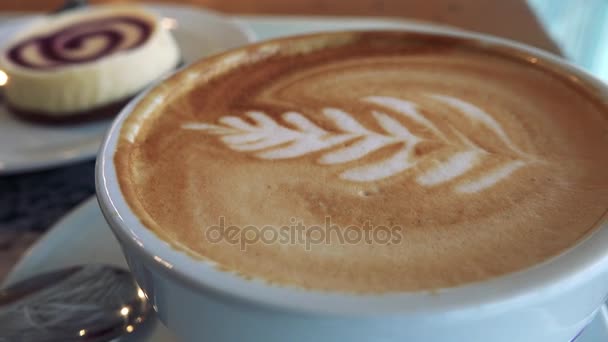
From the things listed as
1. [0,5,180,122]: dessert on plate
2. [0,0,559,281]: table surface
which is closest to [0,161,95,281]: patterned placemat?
[0,0,559,281]: table surface

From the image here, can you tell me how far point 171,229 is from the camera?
2.23 feet

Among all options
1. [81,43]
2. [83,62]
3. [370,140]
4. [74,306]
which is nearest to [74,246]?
[74,306]

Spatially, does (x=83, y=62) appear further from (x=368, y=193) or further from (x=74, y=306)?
(x=368, y=193)

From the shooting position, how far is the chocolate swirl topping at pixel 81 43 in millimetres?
1647

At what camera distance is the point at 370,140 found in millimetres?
843

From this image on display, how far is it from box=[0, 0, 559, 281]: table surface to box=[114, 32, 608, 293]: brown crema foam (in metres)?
0.39

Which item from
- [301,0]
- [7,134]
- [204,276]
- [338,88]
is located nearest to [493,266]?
[204,276]

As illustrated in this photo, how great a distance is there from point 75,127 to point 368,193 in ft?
3.47

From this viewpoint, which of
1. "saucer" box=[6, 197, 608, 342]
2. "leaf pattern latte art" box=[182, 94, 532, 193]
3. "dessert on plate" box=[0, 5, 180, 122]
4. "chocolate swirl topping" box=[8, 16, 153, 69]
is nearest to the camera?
"leaf pattern latte art" box=[182, 94, 532, 193]

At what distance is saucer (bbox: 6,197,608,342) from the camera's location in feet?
3.23

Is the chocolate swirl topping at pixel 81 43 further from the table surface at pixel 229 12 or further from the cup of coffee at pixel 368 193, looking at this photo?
the cup of coffee at pixel 368 193

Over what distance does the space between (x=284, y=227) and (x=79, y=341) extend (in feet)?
1.30

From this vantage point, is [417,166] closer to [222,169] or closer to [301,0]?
[222,169]

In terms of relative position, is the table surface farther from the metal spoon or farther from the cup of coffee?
the cup of coffee
